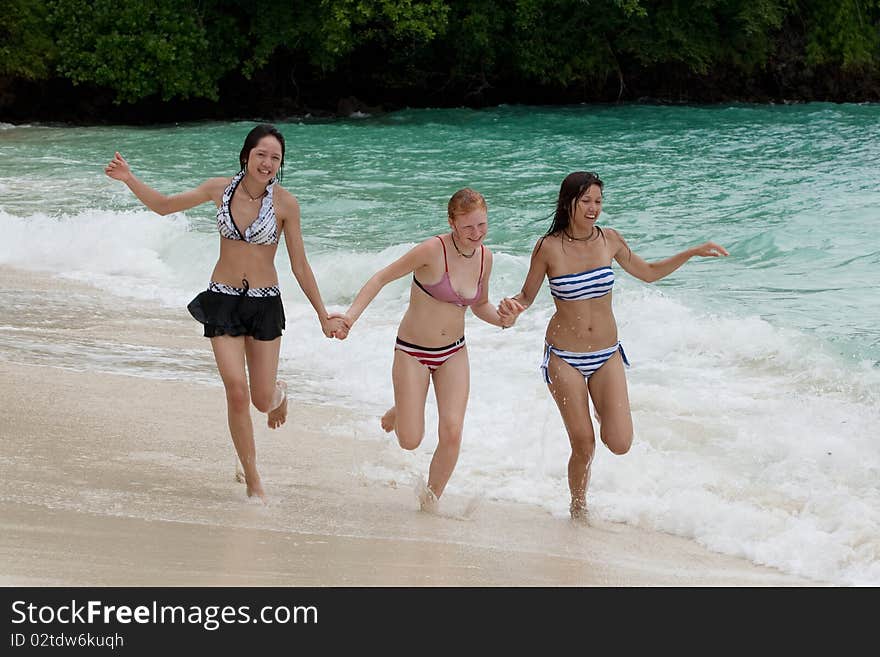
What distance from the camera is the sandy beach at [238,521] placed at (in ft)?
15.6

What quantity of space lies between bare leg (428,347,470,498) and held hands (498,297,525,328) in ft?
0.87

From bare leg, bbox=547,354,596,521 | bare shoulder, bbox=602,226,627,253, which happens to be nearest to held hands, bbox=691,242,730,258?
bare shoulder, bbox=602,226,627,253

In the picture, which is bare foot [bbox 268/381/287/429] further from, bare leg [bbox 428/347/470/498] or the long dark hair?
the long dark hair

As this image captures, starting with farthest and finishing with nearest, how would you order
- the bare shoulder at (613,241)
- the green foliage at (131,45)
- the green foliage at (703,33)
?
the green foliage at (703,33), the green foliage at (131,45), the bare shoulder at (613,241)

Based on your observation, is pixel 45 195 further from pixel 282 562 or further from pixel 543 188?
pixel 282 562

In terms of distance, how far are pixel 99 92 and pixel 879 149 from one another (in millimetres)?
19175

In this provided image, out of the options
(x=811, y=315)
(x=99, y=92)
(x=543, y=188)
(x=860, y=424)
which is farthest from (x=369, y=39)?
(x=860, y=424)

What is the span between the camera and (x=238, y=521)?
18.0 feet

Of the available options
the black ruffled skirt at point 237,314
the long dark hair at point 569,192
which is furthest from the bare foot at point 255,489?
the long dark hair at point 569,192

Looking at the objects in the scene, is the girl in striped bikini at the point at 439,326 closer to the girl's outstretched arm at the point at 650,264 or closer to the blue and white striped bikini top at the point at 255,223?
the blue and white striped bikini top at the point at 255,223

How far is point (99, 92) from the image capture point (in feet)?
99.6

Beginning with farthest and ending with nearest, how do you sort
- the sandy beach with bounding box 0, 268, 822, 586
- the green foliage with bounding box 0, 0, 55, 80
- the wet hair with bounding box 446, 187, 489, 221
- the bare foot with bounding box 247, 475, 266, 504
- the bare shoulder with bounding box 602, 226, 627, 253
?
the green foliage with bounding box 0, 0, 55, 80 < the bare shoulder with bounding box 602, 226, 627, 253 < the bare foot with bounding box 247, 475, 266, 504 < the wet hair with bounding box 446, 187, 489, 221 < the sandy beach with bounding box 0, 268, 822, 586

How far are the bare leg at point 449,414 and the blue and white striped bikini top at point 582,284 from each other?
615 mm

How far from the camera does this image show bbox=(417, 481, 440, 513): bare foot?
6.04 meters
